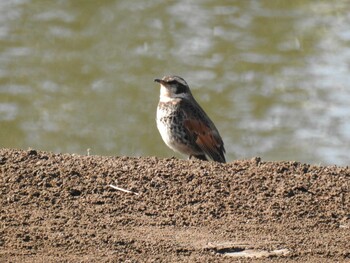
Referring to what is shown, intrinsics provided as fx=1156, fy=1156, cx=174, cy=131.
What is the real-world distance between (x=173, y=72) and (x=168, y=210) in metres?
11.2

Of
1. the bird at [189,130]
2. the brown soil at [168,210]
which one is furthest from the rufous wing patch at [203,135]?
the brown soil at [168,210]

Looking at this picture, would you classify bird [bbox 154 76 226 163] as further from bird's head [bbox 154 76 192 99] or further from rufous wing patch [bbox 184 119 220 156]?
bird's head [bbox 154 76 192 99]

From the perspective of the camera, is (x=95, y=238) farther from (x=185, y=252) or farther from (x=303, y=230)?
(x=303, y=230)

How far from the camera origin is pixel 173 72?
65.9 ft

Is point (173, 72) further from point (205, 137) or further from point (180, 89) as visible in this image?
point (205, 137)

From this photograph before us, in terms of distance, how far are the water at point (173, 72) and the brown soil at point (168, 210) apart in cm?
762

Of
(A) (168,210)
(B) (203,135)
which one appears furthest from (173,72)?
(A) (168,210)

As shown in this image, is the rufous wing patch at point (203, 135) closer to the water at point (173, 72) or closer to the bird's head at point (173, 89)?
the bird's head at point (173, 89)

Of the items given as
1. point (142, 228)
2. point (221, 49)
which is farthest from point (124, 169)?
point (221, 49)

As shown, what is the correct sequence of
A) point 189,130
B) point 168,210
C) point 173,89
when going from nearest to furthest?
1. point 168,210
2. point 189,130
3. point 173,89

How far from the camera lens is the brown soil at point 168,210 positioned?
8.10 meters

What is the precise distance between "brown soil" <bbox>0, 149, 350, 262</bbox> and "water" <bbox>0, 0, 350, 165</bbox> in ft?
25.0

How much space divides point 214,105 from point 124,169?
9476 mm

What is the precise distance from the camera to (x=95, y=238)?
828 cm
